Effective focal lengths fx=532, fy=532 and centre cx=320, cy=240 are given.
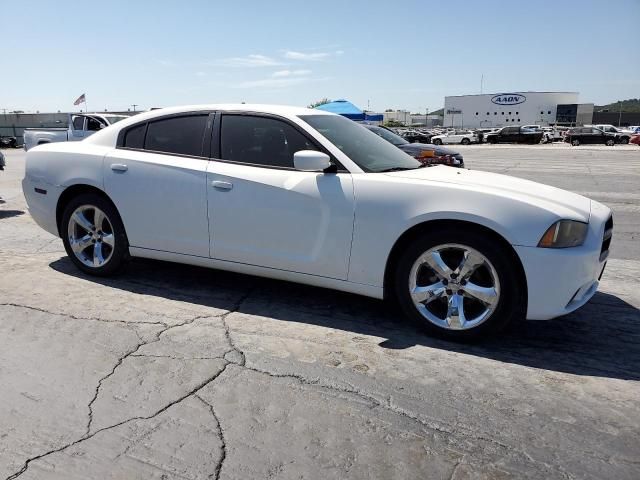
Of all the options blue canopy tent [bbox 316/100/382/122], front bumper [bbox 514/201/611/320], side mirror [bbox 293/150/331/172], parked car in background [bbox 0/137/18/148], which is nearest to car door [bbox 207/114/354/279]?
side mirror [bbox 293/150/331/172]

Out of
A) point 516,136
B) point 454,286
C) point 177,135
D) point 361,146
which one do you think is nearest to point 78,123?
point 177,135

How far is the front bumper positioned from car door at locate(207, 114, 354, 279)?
1.23 metres

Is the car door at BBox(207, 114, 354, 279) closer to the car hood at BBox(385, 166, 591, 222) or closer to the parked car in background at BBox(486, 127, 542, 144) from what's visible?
the car hood at BBox(385, 166, 591, 222)

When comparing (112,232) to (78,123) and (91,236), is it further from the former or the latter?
(78,123)

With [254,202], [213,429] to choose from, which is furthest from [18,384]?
[254,202]

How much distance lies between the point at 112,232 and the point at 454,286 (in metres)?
3.11

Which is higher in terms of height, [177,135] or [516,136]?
[177,135]

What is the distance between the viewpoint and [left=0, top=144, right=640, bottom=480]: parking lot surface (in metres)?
2.41

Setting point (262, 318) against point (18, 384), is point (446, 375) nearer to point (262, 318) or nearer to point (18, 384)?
point (262, 318)

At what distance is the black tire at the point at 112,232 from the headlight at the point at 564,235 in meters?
3.48

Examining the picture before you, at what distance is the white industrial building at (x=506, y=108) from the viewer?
348 feet

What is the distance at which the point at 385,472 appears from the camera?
2336 millimetres

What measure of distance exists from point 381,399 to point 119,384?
150 centimetres

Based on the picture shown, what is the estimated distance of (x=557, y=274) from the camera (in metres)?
3.31
